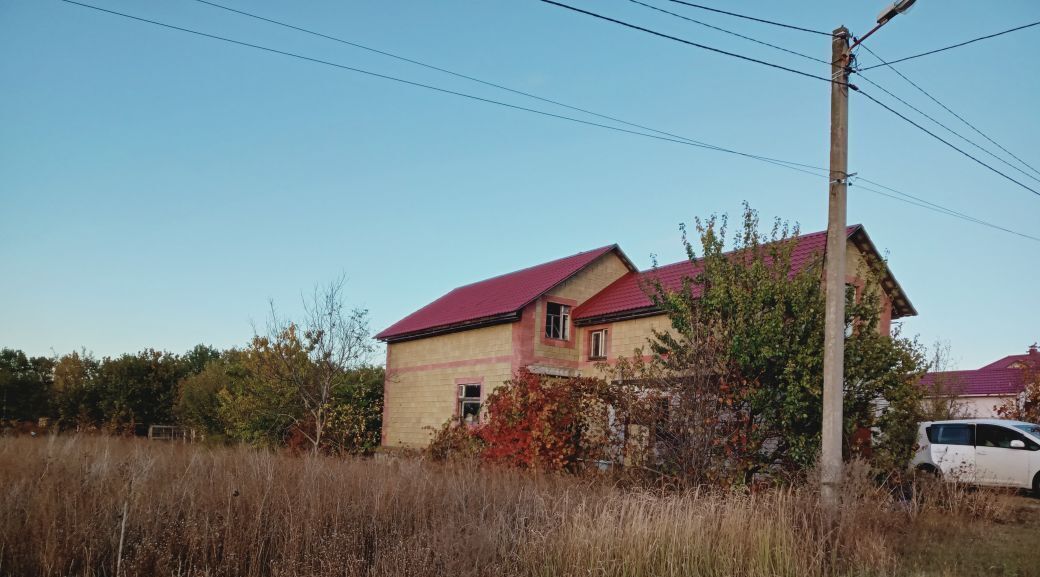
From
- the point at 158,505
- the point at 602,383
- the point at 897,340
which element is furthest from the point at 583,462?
the point at 158,505

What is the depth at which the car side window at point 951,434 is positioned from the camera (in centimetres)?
1680

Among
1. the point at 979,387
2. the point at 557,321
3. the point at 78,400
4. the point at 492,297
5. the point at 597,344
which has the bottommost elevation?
the point at 78,400

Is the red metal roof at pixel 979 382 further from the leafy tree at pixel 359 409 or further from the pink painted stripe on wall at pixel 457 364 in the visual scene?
the leafy tree at pixel 359 409

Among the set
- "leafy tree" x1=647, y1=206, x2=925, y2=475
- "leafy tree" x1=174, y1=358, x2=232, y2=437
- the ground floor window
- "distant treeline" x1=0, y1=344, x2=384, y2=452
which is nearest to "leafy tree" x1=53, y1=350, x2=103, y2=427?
"distant treeline" x1=0, y1=344, x2=384, y2=452

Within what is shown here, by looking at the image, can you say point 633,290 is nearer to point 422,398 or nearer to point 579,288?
point 579,288

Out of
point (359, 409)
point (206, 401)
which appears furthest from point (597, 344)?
point (206, 401)

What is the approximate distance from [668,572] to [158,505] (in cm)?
522

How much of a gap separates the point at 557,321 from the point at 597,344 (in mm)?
1409

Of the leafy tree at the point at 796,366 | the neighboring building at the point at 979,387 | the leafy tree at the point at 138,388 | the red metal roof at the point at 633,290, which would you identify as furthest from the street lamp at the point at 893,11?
the leafy tree at the point at 138,388

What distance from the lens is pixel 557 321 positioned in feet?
77.2

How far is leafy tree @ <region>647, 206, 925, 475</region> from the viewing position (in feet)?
37.8

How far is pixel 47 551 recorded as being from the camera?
682cm

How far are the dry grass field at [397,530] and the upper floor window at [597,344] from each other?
1327cm

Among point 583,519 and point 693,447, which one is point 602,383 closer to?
point 693,447
